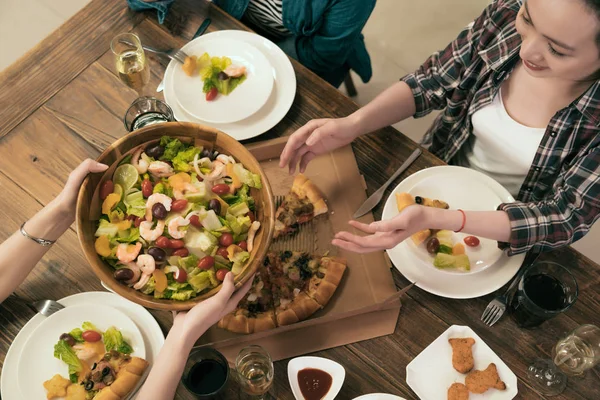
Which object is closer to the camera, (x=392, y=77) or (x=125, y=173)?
(x=125, y=173)

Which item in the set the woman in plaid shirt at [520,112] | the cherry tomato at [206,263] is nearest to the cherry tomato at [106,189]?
the cherry tomato at [206,263]

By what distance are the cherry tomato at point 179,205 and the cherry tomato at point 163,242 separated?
89 millimetres

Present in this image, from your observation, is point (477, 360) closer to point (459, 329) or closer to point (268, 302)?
point (459, 329)

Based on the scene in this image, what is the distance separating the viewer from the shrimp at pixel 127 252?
143 centimetres

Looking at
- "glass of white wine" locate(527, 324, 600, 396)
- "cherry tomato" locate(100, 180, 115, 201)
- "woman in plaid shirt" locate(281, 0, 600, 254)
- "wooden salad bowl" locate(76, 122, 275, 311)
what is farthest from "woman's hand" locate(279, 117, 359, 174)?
"glass of white wine" locate(527, 324, 600, 396)

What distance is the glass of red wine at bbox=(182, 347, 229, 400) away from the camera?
4.71ft

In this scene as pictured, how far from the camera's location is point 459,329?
5.13 ft

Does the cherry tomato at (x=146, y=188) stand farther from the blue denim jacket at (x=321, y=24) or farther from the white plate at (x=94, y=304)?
the blue denim jacket at (x=321, y=24)

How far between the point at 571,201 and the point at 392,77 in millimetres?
2099

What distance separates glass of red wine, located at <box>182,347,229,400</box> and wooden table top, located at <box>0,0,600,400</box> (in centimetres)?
11

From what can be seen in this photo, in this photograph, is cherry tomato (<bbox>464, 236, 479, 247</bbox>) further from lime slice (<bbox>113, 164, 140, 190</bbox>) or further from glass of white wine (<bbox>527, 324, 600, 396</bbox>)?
lime slice (<bbox>113, 164, 140, 190</bbox>)

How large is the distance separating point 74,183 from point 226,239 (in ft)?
1.44

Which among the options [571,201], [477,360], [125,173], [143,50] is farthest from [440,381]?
[143,50]

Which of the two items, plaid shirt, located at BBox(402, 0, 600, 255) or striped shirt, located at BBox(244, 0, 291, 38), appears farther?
striped shirt, located at BBox(244, 0, 291, 38)
